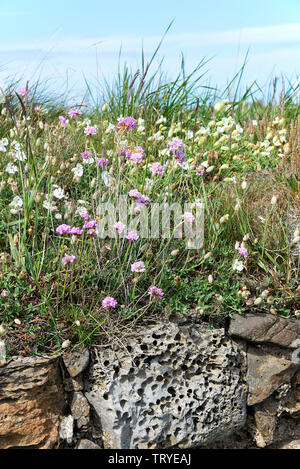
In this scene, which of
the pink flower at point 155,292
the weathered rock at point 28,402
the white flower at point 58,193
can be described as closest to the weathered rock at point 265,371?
the pink flower at point 155,292

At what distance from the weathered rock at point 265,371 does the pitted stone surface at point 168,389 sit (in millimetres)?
101

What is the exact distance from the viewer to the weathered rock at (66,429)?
3090 mm

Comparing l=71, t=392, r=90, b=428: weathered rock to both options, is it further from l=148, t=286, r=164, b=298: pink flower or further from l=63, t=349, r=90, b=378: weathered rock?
l=148, t=286, r=164, b=298: pink flower

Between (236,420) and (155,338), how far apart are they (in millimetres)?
796

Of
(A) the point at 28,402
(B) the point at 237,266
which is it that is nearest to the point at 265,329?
(B) the point at 237,266

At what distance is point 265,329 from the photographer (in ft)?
11.3

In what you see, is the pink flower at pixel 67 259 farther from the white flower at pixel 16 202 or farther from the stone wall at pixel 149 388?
the white flower at pixel 16 202

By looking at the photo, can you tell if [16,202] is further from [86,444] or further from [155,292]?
[86,444]

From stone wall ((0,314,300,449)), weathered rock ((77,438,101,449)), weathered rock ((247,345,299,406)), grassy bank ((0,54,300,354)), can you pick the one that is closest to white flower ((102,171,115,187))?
grassy bank ((0,54,300,354))

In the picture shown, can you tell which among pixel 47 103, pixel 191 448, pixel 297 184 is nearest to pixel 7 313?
pixel 191 448

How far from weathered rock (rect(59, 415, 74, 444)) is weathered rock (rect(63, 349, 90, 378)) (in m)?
0.29

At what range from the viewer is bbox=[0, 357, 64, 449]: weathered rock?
3.00 meters
